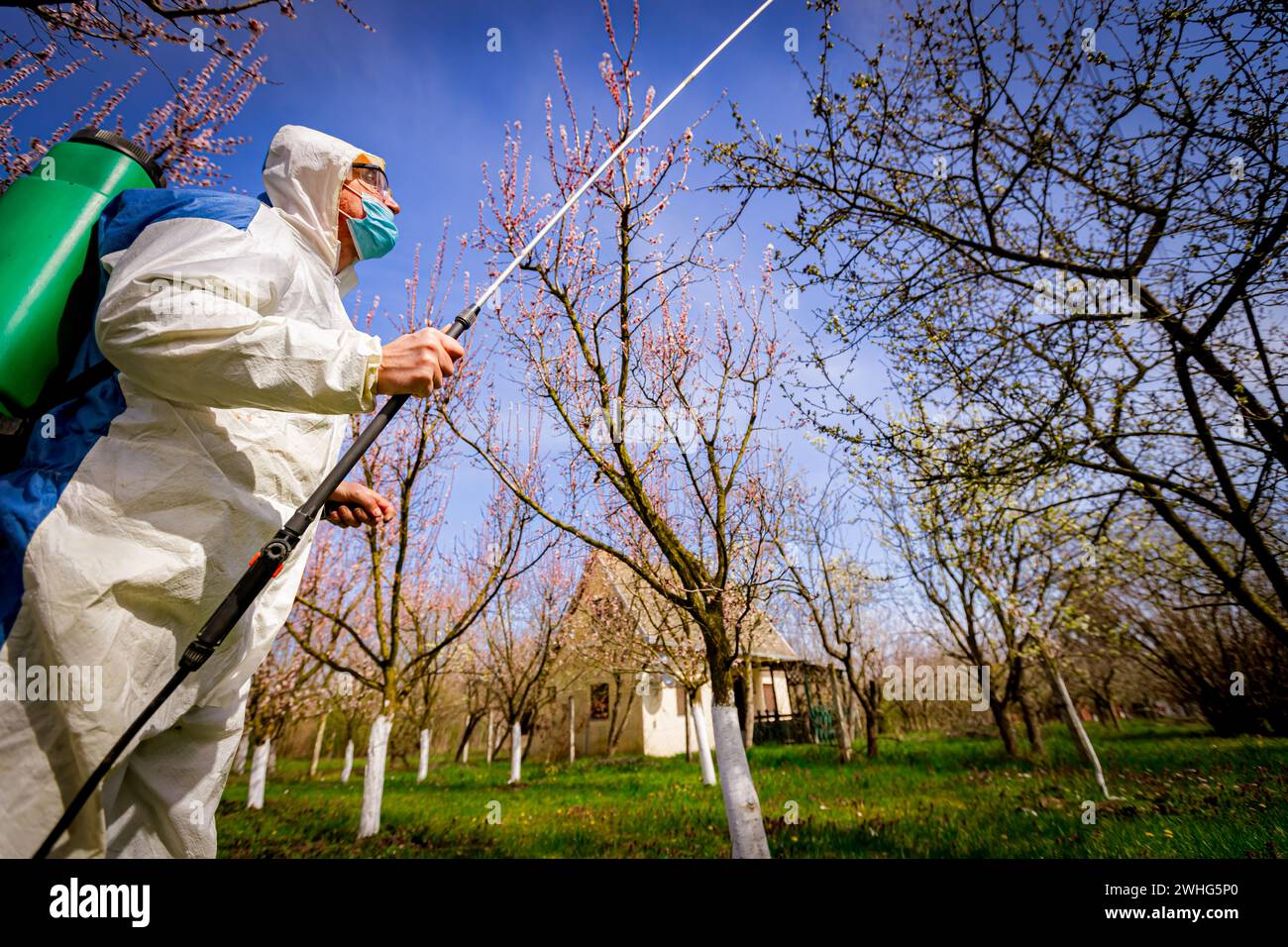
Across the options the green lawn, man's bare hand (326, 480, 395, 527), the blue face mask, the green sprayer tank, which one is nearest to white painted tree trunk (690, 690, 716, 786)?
the green lawn

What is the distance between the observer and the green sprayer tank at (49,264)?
4.42 feet

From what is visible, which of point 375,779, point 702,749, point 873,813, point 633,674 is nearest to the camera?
point 873,813

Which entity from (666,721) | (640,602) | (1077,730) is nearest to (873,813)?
(1077,730)

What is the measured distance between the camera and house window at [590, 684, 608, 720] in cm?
2620

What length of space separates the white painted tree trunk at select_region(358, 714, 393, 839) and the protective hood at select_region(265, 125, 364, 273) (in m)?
8.47

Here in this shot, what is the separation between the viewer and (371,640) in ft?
72.5

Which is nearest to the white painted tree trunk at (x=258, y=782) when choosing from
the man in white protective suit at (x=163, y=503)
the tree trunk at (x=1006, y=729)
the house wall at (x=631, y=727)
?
the house wall at (x=631, y=727)

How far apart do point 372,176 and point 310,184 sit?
27 centimetres

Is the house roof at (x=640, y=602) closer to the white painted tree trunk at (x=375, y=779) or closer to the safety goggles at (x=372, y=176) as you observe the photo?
the white painted tree trunk at (x=375, y=779)

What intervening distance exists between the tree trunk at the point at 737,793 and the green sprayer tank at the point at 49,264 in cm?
519

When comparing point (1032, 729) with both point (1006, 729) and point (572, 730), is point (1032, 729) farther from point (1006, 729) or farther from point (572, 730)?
point (572, 730)

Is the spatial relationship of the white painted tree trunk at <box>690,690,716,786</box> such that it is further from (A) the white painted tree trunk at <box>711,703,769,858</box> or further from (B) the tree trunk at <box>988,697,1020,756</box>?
(A) the white painted tree trunk at <box>711,703,769,858</box>

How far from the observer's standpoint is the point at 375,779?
8.54 meters
